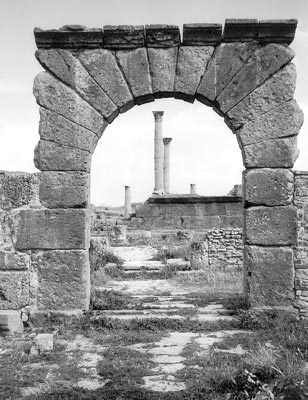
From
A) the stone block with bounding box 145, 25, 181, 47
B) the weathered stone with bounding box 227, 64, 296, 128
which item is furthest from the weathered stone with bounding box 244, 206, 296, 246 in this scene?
the stone block with bounding box 145, 25, 181, 47

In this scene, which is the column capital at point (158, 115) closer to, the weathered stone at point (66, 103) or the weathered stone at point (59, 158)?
the weathered stone at point (66, 103)

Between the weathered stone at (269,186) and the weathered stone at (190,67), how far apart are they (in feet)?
4.65

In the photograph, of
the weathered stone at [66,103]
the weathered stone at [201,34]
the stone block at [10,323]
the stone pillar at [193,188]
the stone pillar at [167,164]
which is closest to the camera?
the stone block at [10,323]

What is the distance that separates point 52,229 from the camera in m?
6.33

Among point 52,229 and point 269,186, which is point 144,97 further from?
point 52,229

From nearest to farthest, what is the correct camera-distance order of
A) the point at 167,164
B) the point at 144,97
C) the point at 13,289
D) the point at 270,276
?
the point at 270,276, the point at 13,289, the point at 144,97, the point at 167,164

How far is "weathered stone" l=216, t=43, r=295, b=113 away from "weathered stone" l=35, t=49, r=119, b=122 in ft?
5.09

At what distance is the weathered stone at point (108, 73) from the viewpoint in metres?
6.44

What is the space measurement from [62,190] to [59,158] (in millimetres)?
438

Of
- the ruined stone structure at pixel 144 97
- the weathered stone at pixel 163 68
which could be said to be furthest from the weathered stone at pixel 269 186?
the weathered stone at pixel 163 68

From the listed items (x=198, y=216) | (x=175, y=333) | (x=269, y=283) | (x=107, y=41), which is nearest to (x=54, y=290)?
(x=175, y=333)

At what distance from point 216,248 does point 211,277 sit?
2.37m

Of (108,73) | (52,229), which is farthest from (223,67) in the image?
(52,229)

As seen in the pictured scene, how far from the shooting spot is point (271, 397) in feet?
11.2
